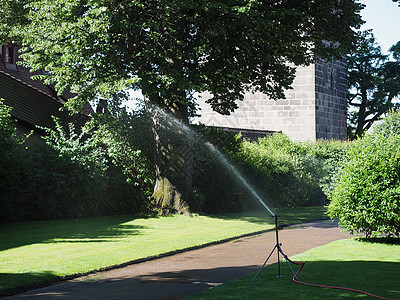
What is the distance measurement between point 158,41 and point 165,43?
31 cm

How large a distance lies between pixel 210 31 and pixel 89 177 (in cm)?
771

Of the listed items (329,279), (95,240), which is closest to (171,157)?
(95,240)

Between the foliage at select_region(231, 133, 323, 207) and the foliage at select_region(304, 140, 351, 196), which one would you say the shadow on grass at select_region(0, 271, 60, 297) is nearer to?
the foliage at select_region(231, 133, 323, 207)

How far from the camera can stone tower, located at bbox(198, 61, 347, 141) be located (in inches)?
1636

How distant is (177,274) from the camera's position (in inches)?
424

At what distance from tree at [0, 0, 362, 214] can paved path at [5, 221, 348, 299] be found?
769 centimetres

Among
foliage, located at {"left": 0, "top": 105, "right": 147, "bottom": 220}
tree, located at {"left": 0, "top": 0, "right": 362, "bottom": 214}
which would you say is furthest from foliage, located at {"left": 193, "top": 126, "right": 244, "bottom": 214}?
foliage, located at {"left": 0, "top": 105, "right": 147, "bottom": 220}

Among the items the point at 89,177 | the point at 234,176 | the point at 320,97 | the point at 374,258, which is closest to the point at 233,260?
the point at 374,258

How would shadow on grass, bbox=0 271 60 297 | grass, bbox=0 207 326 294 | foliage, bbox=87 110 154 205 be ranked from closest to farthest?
1. shadow on grass, bbox=0 271 60 297
2. grass, bbox=0 207 326 294
3. foliage, bbox=87 110 154 205

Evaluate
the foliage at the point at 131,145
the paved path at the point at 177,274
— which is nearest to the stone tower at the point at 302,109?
the foliage at the point at 131,145

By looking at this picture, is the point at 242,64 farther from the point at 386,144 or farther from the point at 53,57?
the point at 386,144

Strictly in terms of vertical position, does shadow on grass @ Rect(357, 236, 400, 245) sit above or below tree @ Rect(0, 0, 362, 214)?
below

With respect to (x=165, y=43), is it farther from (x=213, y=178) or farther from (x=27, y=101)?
(x=27, y=101)

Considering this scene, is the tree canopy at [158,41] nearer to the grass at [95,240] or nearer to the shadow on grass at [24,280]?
the grass at [95,240]
